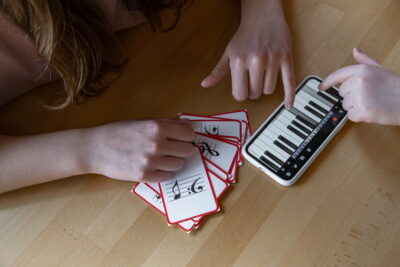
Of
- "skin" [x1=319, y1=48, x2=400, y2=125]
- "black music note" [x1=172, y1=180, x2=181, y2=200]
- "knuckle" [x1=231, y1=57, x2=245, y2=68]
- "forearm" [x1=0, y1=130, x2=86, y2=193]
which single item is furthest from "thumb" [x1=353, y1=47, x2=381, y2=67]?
"forearm" [x1=0, y1=130, x2=86, y2=193]

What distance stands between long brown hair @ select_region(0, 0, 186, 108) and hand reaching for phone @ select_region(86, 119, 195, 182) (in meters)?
0.11

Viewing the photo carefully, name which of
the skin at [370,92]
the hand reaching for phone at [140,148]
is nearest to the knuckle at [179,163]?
the hand reaching for phone at [140,148]

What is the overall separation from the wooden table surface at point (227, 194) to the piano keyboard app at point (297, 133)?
0.07ft

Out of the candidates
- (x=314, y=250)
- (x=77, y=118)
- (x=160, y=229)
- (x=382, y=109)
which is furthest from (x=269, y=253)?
(x=77, y=118)

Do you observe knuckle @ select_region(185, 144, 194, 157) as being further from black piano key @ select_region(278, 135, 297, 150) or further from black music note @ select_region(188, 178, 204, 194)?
black piano key @ select_region(278, 135, 297, 150)

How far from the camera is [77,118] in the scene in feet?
2.47

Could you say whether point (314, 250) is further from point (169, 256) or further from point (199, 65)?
point (199, 65)

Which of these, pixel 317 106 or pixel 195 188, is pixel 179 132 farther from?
pixel 317 106

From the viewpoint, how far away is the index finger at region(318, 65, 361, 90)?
0.68 m

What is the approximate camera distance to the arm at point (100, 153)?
0.68 meters

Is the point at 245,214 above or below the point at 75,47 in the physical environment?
below

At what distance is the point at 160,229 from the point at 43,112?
1.14 ft

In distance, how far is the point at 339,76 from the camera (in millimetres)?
689

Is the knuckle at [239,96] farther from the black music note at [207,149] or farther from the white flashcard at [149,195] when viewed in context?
the white flashcard at [149,195]
